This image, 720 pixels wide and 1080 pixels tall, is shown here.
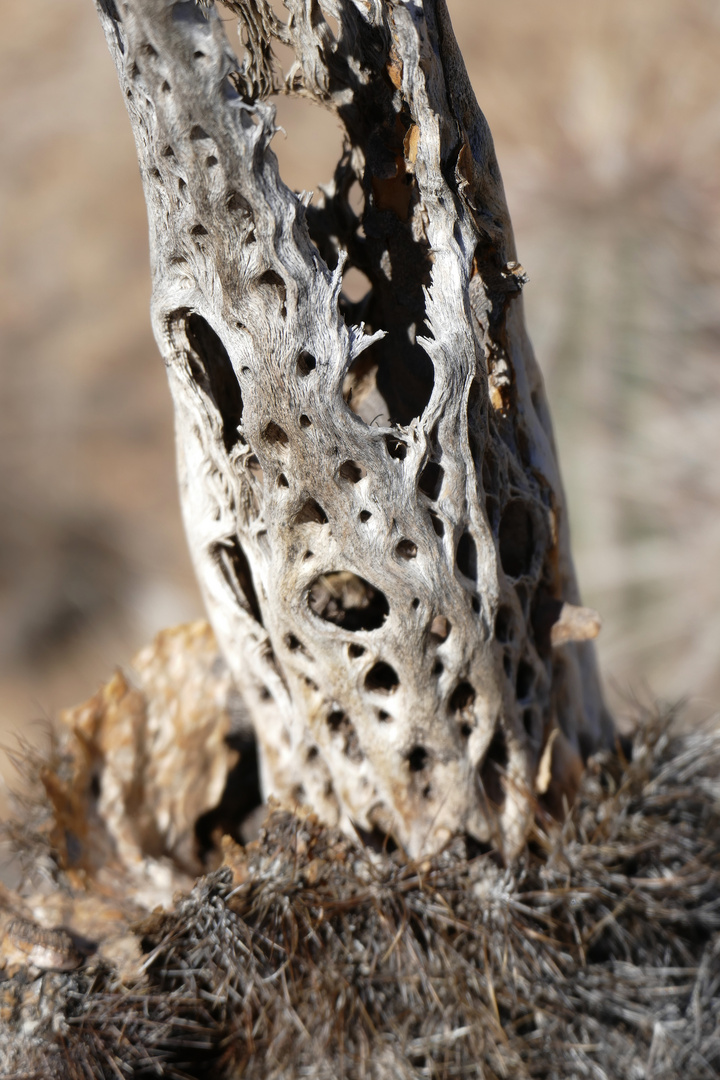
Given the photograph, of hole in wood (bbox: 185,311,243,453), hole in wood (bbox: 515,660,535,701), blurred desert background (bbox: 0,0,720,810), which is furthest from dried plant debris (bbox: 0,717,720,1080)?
blurred desert background (bbox: 0,0,720,810)

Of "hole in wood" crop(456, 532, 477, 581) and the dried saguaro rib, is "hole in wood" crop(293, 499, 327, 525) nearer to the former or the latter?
the dried saguaro rib

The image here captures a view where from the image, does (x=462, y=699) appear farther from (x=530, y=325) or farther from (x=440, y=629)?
(x=530, y=325)

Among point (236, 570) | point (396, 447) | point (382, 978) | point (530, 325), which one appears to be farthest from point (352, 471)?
point (530, 325)

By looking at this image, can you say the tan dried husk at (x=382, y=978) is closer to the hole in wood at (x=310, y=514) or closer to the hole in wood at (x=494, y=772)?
the hole in wood at (x=494, y=772)

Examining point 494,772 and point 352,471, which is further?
point 494,772

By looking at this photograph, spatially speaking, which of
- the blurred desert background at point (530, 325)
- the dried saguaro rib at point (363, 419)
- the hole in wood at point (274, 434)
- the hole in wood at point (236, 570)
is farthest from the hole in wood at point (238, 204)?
the blurred desert background at point (530, 325)

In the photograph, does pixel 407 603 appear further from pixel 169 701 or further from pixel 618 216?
pixel 618 216

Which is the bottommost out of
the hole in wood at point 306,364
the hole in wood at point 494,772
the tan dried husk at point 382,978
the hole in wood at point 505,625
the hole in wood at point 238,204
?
the tan dried husk at point 382,978
